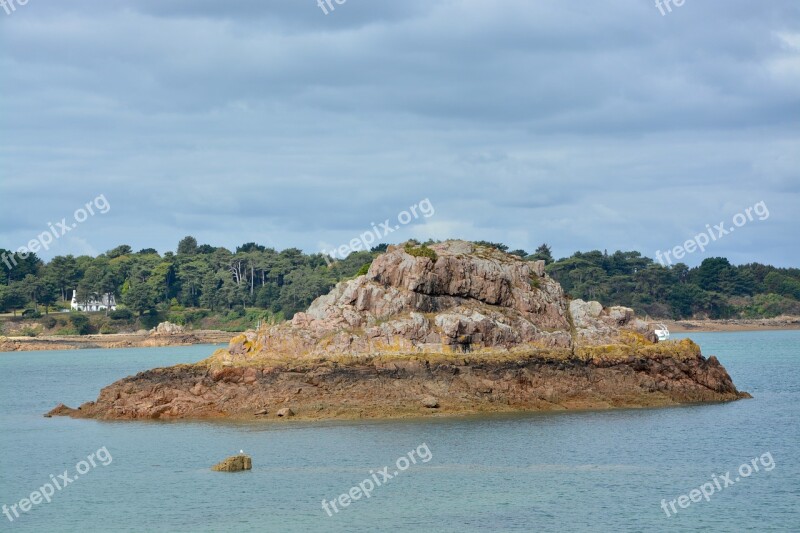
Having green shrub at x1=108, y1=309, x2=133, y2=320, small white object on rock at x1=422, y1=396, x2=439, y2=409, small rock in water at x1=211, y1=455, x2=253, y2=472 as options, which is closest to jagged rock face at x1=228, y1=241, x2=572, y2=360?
small white object on rock at x1=422, y1=396, x2=439, y2=409

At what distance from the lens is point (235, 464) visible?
39281 millimetres

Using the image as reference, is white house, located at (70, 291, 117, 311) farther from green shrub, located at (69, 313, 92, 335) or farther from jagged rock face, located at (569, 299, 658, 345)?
jagged rock face, located at (569, 299, 658, 345)

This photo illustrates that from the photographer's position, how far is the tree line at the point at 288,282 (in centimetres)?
17050

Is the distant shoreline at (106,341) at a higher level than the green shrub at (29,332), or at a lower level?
lower

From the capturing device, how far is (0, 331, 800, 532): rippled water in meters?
32.3

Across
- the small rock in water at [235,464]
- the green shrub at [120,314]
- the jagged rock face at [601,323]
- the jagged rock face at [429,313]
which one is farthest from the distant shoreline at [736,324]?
the small rock in water at [235,464]

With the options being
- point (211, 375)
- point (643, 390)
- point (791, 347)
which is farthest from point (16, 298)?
point (643, 390)

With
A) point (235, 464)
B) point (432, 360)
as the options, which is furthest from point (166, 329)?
point (235, 464)

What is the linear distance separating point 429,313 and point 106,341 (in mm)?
107268

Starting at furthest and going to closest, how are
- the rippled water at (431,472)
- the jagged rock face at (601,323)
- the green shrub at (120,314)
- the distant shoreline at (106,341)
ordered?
the green shrub at (120,314)
the distant shoreline at (106,341)
the jagged rock face at (601,323)
the rippled water at (431,472)

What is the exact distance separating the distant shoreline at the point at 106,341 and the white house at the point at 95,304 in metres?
23.6

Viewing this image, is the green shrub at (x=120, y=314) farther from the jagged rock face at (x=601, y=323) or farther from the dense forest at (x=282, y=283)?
the jagged rock face at (x=601, y=323)

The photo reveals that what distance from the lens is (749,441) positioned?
1726 inches

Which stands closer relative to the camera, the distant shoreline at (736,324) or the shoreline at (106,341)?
the shoreline at (106,341)
